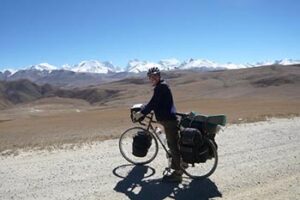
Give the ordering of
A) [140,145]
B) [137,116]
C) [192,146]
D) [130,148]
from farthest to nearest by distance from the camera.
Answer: [130,148]
[140,145]
[137,116]
[192,146]

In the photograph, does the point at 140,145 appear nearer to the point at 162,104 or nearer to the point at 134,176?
the point at 134,176

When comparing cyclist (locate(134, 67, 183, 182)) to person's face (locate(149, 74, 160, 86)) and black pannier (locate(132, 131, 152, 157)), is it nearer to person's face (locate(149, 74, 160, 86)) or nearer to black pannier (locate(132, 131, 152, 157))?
person's face (locate(149, 74, 160, 86))

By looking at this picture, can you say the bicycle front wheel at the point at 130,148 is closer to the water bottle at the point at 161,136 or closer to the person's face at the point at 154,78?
the water bottle at the point at 161,136

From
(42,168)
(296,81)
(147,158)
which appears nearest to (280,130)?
(147,158)

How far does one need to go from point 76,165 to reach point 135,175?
1.50 meters

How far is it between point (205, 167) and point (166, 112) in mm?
1495

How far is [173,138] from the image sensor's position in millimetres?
8844

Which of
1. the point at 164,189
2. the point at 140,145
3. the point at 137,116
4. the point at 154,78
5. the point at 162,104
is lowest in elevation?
the point at 164,189

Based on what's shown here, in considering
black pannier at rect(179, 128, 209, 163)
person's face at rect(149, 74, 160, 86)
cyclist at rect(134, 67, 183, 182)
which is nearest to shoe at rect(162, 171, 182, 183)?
cyclist at rect(134, 67, 183, 182)

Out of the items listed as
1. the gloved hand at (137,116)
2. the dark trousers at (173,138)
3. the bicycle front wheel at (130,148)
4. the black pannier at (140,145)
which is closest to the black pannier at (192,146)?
the dark trousers at (173,138)

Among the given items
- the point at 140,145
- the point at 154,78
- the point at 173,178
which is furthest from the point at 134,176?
the point at 154,78

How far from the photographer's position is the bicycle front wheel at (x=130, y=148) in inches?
394

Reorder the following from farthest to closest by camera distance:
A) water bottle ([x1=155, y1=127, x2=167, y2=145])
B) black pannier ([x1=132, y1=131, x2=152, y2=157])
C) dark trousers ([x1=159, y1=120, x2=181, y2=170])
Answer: water bottle ([x1=155, y1=127, x2=167, y2=145])
black pannier ([x1=132, y1=131, x2=152, y2=157])
dark trousers ([x1=159, y1=120, x2=181, y2=170])

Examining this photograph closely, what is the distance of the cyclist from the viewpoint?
8.61m
